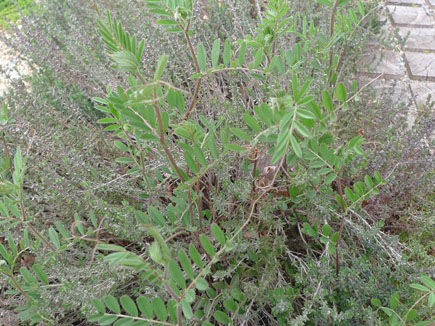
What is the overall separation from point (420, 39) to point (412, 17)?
1.15ft

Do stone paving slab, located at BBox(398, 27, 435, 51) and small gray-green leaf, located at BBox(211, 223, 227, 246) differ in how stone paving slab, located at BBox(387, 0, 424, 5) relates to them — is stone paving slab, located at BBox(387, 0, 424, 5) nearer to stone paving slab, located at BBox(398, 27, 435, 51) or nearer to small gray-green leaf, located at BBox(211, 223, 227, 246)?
stone paving slab, located at BBox(398, 27, 435, 51)

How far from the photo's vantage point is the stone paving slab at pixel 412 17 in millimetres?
3148

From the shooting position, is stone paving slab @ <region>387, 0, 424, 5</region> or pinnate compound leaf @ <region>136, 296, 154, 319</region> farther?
stone paving slab @ <region>387, 0, 424, 5</region>

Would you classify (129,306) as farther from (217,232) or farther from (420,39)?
(420,39)

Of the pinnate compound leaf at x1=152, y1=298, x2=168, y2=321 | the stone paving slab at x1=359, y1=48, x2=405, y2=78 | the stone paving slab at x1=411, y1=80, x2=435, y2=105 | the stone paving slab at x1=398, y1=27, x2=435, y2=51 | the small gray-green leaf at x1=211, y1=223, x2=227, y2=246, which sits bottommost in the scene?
the stone paving slab at x1=411, y1=80, x2=435, y2=105

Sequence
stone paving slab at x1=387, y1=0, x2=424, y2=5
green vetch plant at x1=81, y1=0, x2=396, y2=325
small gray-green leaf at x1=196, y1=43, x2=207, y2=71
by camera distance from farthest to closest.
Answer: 1. stone paving slab at x1=387, y1=0, x2=424, y2=5
2. small gray-green leaf at x1=196, y1=43, x2=207, y2=71
3. green vetch plant at x1=81, y1=0, x2=396, y2=325

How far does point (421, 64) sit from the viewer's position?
2.73 meters

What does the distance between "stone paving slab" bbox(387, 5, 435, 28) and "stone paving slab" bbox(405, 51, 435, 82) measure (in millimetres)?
436

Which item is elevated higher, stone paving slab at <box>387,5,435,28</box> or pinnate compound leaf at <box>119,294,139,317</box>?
pinnate compound leaf at <box>119,294,139,317</box>

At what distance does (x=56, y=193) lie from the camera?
140 cm

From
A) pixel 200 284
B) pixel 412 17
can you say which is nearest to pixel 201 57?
pixel 200 284

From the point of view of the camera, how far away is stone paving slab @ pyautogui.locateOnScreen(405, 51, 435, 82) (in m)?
2.62

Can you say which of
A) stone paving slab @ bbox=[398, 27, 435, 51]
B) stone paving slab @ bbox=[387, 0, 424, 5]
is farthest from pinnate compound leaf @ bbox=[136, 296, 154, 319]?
stone paving slab @ bbox=[387, 0, 424, 5]

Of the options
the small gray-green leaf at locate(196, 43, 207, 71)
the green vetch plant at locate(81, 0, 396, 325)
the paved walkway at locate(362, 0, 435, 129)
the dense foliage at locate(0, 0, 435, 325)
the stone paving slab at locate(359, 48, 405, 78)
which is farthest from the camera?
the stone paving slab at locate(359, 48, 405, 78)
